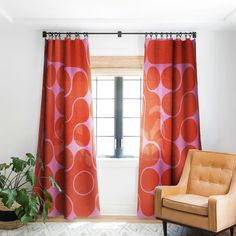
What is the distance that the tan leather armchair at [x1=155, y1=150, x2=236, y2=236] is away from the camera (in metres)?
2.99

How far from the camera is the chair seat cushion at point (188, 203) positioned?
3.03 metres

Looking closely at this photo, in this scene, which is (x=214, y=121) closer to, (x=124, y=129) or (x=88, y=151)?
(x=124, y=129)

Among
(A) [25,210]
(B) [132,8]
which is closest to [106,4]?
(B) [132,8]

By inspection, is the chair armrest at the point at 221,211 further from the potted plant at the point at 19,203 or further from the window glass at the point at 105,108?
the window glass at the point at 105,108

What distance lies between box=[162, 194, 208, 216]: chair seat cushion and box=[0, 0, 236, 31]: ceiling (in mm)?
1970

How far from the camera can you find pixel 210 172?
11.5ft

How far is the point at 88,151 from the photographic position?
3.95 m

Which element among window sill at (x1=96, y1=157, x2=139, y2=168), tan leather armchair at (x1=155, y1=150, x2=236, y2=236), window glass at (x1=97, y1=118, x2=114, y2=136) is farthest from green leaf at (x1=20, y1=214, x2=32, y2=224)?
window glass at (x1=97, y1=118, x2=114, y2=136)

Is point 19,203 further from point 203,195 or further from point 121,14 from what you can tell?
point 121,14

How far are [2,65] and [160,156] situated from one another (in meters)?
2.29

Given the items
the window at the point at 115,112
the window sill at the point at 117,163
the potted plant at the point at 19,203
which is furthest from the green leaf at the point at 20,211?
the window at the point at 115,112

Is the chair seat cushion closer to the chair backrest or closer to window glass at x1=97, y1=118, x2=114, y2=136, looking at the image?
the chair backrest

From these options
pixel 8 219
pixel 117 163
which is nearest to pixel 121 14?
pixel 117 163

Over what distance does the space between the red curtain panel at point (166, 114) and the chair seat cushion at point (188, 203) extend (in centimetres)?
61
